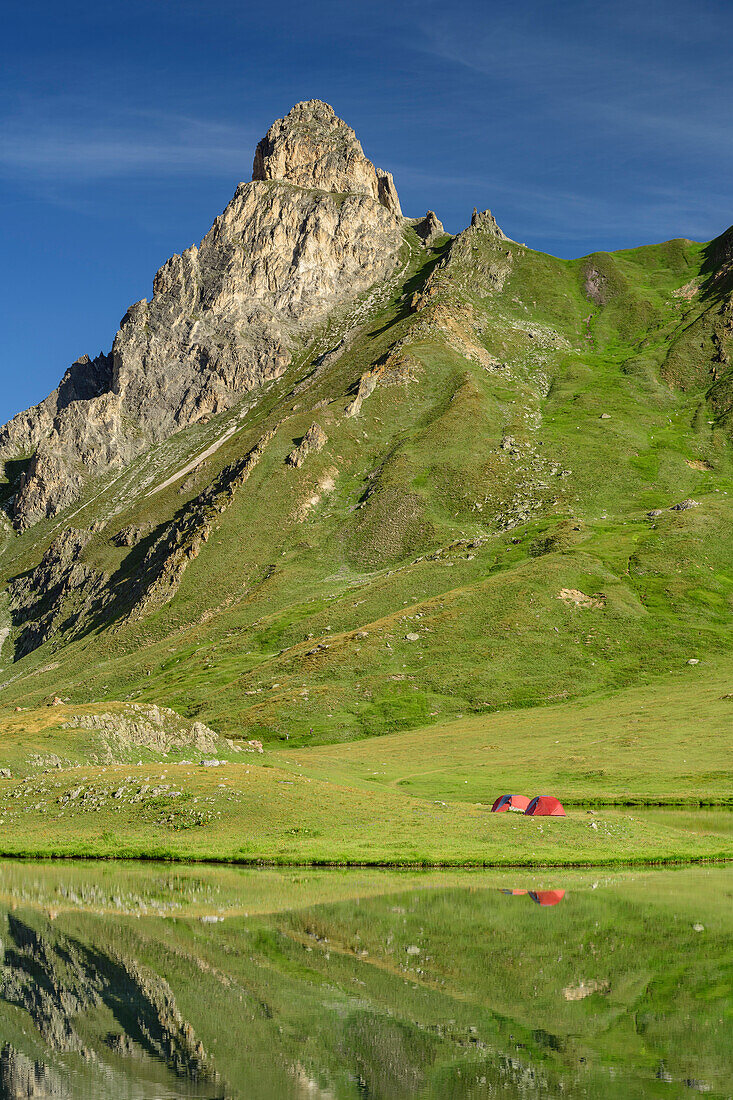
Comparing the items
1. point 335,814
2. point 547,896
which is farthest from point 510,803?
point 547,896

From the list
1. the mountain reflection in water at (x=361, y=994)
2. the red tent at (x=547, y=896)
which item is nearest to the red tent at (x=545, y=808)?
the red tent at (x=547, y=896)

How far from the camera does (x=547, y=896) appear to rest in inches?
1898

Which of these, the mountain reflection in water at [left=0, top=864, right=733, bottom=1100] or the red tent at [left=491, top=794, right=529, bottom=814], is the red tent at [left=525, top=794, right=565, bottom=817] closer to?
the red tent at [left=491, top=794, right=529, bottom=814]

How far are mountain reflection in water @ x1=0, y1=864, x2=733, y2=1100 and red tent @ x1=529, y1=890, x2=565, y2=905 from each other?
304 millimetres

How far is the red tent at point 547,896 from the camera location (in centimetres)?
4625

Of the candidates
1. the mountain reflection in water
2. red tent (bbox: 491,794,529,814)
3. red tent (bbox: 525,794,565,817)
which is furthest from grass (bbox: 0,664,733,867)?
the mountain reflection in water

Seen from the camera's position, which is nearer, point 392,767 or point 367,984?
point 367,984

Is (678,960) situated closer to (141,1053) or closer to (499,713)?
(141,1053)

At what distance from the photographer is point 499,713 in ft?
533

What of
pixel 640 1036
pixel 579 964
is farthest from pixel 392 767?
pixel 640 1036

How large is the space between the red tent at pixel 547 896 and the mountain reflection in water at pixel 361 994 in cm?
30

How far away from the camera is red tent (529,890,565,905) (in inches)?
1821

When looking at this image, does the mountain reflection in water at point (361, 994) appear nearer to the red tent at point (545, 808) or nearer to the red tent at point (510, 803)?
the red tent at point (545, 808)

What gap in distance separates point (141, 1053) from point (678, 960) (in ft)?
64.5
